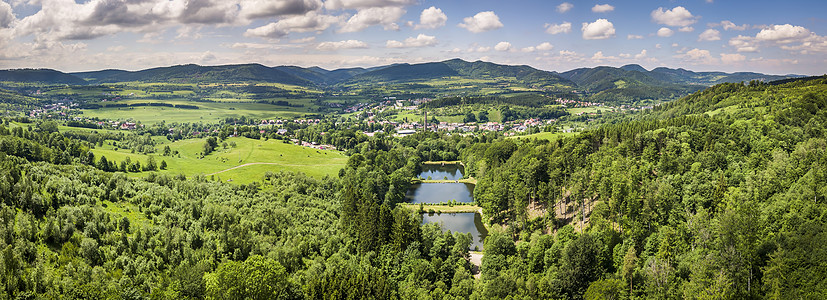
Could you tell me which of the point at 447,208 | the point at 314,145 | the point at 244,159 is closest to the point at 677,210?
the point at 447,208

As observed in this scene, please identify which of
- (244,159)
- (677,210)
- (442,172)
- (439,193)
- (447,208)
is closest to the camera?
(677,210)

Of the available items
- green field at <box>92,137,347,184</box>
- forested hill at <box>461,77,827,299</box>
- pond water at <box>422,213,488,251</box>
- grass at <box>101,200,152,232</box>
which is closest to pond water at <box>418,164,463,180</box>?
green field at <box>92,137,347,184</box>

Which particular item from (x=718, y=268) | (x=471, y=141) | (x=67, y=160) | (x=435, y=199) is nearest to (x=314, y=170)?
(x=435, y=199)

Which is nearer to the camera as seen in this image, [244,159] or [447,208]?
[447,208]

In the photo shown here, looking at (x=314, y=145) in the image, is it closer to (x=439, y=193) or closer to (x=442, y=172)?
(x=442, y=172)

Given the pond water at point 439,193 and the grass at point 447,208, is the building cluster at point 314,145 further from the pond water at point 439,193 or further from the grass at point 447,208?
the grass at point 447,208

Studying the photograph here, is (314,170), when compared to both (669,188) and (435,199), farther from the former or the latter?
(669,188)

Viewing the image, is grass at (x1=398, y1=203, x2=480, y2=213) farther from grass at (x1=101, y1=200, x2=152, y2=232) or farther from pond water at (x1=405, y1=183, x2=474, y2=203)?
grass at (x1=101, y1=200, x2=152, y2=232)
